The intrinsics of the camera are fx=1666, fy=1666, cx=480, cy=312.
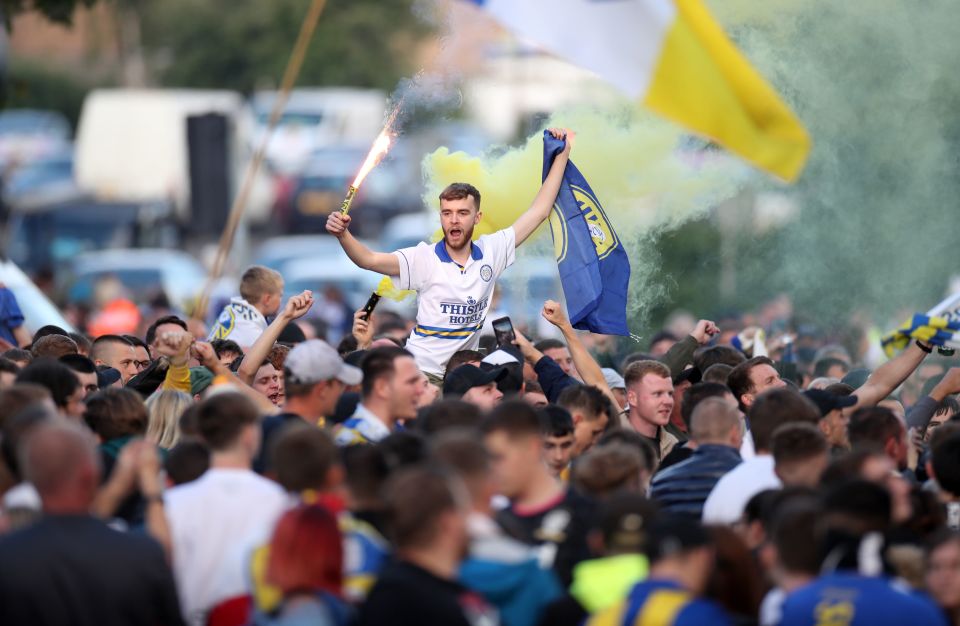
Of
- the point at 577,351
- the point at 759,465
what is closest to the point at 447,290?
the point at 577,351

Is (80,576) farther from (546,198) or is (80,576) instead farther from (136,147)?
(136,147)

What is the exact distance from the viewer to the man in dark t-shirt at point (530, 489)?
241 inches

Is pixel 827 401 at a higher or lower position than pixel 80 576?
higher

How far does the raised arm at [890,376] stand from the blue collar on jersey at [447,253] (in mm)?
2326

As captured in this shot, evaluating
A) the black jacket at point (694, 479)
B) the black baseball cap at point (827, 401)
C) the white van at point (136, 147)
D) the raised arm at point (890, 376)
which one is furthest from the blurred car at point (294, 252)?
the black jacket at point (694, 479)

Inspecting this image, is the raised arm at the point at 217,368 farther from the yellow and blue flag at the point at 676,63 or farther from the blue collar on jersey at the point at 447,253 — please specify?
the yellow and blue flag at the point at 676,63

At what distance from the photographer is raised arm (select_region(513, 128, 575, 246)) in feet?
33.3

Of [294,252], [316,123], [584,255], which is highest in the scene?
[316,123]

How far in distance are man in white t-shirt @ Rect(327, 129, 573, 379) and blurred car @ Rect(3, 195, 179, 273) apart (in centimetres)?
2187

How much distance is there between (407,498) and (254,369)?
414 centimetres

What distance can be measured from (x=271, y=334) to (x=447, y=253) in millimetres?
1248

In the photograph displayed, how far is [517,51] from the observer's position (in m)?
24.3

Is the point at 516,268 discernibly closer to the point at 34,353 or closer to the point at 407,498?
the point at 34,353

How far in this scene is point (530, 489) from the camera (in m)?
6.33
